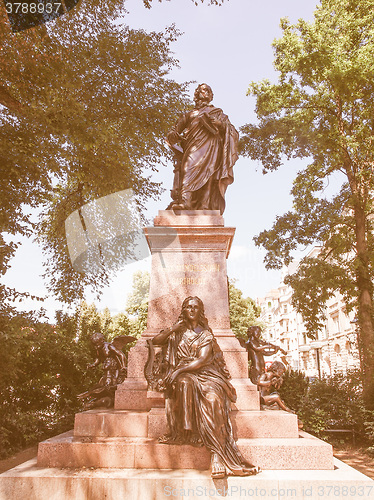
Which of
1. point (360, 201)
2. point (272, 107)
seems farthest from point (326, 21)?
point (360, 201)

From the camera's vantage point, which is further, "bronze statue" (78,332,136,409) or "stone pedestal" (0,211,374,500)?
"bronze statue" (78,332,136,409)

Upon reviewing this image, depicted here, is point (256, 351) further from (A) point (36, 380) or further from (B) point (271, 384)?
(A) point (36, 380)

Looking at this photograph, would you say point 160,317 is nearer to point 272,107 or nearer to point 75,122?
point 75,122

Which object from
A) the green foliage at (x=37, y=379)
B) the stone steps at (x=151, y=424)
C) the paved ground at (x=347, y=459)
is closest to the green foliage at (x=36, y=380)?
the green foliage at (x=37, y=379)

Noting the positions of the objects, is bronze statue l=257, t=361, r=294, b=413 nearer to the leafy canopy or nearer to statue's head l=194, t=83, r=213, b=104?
statue's head l=194, t=83, r=213, b=104

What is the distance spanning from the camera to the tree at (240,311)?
29.9m

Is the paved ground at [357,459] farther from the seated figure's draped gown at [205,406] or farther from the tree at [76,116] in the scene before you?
the tree at [76,116]

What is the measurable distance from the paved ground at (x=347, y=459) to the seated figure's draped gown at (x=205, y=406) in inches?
177

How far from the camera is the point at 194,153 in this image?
25.1 ft

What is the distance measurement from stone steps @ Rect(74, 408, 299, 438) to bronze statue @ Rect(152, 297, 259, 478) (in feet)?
1.04

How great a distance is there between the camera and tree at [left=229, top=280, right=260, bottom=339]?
29.9 metres

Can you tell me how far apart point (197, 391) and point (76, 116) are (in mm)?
7928

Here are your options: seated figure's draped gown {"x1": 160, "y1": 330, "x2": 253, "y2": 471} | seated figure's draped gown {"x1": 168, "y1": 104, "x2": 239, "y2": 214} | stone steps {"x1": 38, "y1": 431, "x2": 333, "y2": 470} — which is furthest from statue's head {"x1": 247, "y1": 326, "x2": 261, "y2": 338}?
seated figure's draped gown {"x1": 168, "y1": 104, "x2": 239, "y2": 214}

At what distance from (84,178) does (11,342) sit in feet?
16.9
